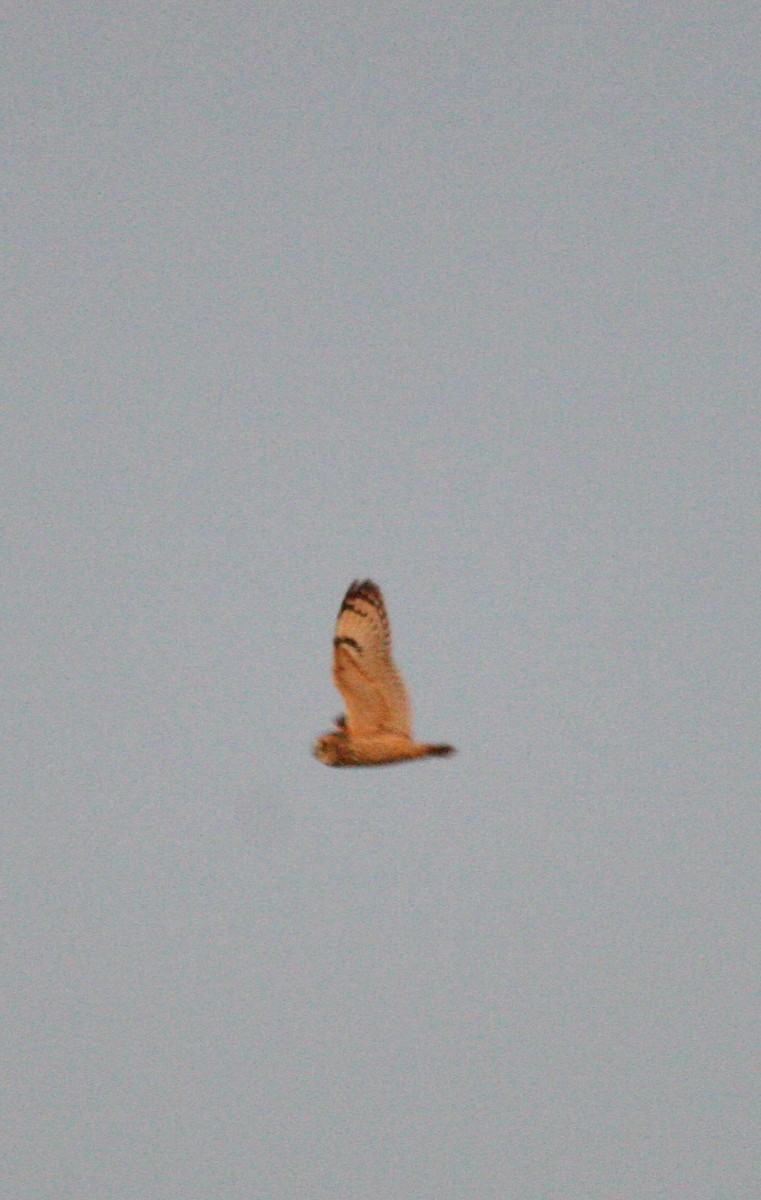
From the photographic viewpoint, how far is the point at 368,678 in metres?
20.2

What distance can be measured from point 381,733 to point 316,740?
93 centimetres

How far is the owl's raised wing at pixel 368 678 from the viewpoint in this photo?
20156mm

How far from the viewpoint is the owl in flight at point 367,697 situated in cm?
2016

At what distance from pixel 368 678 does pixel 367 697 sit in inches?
9.2

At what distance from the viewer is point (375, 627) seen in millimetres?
20688

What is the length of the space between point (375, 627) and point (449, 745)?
2.00 m

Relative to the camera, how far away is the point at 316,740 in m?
20.8

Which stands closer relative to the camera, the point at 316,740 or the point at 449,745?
the point at 449,745

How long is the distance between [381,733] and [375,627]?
1.33 m

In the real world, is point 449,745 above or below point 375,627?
below

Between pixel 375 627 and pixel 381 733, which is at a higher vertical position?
pixel 375 627

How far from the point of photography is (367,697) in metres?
20.2

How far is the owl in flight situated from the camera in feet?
66.1

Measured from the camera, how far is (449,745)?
63.9 feet
